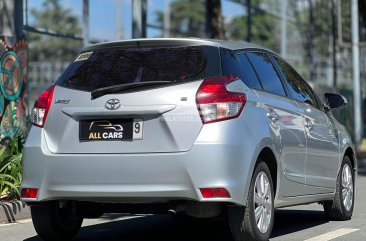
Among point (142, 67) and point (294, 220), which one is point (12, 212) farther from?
point (142, 67)

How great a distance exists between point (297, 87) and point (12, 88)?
5.41m

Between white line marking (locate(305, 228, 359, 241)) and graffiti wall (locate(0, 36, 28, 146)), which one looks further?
graffiti wall (locate(0, 36, 28, 146))

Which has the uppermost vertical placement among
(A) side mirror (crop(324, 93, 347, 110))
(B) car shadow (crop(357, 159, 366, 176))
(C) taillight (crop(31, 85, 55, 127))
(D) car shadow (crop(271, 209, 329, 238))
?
(C) taillight (crop(31, 85, 55, 127))

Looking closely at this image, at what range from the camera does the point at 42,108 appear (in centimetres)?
679

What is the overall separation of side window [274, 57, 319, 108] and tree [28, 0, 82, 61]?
87417mm

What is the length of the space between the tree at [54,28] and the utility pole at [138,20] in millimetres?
78793

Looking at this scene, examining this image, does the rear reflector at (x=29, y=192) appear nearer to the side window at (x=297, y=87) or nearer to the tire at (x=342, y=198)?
the side window at (x=297, y=87)

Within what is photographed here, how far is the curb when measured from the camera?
30.2 ft

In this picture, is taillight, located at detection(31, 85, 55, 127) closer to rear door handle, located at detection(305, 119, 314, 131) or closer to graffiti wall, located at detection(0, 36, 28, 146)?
rear door handle, located at detection(305, 119, 314, 131)

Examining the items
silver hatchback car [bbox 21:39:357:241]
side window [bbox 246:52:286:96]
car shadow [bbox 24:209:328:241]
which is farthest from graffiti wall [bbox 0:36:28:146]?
side window [bbox 246:52:286:96]

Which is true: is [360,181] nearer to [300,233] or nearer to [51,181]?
[300,233]

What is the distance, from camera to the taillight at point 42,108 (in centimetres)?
675

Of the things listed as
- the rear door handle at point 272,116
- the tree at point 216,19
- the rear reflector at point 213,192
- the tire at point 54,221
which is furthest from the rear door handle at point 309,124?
the tree at point 216,19

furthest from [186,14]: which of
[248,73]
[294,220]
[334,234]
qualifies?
[248,73]
